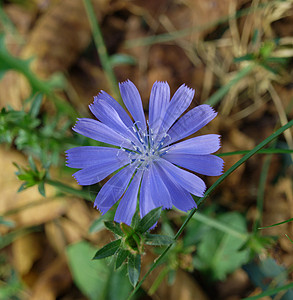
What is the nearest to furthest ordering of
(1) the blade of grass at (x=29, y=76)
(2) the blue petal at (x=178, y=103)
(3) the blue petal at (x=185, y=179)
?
1. (3) the blue petal at (x=185, y=179)
2. (2) the blue petal at (x=178, y=103)
3. (1) the blade of grass at (x=29, y=76)

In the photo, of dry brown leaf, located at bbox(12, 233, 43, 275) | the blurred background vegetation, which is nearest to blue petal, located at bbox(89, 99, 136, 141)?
the blurred background vegetation

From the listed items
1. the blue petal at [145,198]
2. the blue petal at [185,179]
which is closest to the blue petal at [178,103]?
the blue petal at [185,179]

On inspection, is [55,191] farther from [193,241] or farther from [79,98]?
[193,241]

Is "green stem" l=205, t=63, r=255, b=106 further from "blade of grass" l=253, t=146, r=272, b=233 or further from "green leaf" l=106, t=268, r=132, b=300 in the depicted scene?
"green leaf" l=106, t=268, r=132, b=300

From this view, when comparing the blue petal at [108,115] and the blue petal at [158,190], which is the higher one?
the blue petal at [108,115]

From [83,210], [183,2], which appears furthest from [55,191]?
[183,2]

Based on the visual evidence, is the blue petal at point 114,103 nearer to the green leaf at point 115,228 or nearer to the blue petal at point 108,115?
the blue petal at point 108,115

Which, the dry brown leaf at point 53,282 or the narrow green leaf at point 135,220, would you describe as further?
the dry brown leaf at point 53,282
